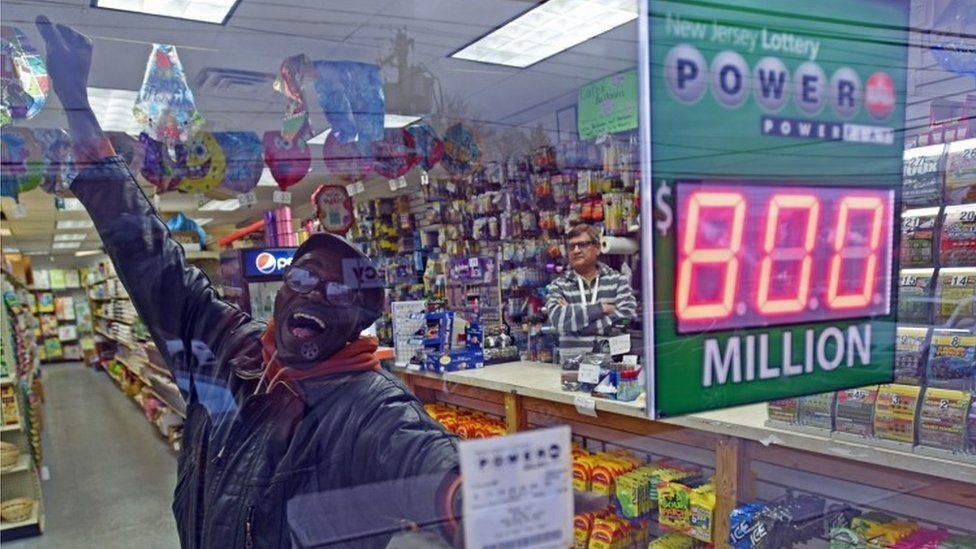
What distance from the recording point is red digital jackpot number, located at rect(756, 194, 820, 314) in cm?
76

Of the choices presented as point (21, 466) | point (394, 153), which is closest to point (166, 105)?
point (394, 153)

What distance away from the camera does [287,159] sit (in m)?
1.16

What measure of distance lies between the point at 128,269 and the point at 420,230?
0.69m

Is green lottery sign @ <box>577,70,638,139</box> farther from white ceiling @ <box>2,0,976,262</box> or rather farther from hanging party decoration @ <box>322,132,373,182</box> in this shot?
hanging party decoration @ <box>322,132,373,182</box>

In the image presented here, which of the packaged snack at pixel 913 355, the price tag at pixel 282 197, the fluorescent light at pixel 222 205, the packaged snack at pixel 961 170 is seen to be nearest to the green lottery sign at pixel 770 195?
the packaged snack at pixel 913 355

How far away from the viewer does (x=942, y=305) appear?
4.05 feet

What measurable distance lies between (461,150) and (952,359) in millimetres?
1252

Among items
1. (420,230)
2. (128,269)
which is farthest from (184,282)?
(420,230)

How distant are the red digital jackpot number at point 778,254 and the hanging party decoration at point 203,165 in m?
0.85

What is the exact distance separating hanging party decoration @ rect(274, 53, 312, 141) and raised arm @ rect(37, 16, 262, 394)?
1.35 feet

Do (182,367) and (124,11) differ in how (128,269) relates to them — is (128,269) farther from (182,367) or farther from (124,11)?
(124,11)

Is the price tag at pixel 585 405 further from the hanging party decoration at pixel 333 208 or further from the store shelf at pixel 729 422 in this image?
the hanging party decoration at pixel 333 208

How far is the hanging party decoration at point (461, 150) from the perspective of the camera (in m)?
1.62

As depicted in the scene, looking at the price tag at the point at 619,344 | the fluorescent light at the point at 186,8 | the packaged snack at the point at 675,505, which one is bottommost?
the packaged snack at the point at 675,505
